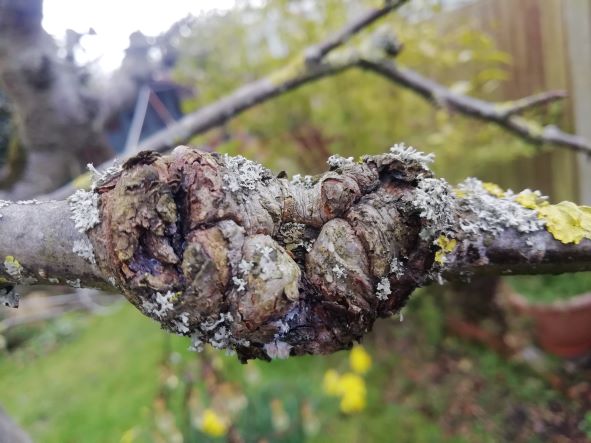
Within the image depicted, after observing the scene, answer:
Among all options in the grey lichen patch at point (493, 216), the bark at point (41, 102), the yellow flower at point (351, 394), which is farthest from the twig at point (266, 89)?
the yellow flower at point (351, 394)

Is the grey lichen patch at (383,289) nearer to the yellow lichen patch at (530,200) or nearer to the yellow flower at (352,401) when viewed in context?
the yellow lichen patch at (530,200)

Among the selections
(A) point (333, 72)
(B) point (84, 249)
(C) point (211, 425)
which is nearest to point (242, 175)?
(B) point (84, 249)

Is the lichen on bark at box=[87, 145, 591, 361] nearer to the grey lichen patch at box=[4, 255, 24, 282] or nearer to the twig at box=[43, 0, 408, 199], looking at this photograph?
the grey lichen patch at box=[4, 255, 24, 282]

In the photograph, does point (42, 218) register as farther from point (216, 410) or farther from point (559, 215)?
point (216, 410)

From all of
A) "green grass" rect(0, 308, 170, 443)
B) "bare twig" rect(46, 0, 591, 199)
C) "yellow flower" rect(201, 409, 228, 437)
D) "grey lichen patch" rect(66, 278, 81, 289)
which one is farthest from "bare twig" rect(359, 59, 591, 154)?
"green grass" rect(0, 308, 170, 443)

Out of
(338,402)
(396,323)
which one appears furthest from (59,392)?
(396,323)

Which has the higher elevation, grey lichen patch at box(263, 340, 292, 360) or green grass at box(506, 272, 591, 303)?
green grass at box(506, 272, 591, 303)
